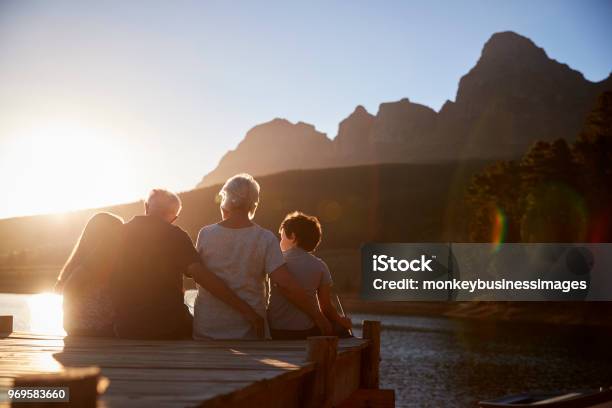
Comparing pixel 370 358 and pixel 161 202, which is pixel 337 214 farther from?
pixel 161 202

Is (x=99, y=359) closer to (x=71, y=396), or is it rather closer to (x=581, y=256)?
(x=71, y=396)

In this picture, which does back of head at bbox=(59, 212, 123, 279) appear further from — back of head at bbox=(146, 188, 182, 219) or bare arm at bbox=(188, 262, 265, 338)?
bare arm at bbox=(188, 262, 265, 338)

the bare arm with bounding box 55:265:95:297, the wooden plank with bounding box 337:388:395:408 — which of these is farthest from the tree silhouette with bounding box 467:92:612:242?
the bare arm with bounding box 55:265:95:297

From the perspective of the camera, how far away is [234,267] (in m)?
7.00

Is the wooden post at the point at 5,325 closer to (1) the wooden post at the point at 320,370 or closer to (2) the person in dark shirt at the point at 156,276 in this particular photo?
(2) the person in dark shirt at the point at 156,276

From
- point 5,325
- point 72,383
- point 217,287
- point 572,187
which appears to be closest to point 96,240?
point 217,287

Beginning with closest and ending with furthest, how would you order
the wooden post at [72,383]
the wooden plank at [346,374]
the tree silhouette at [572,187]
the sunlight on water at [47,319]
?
the wooden post at [72,383] < the wooden plank at [346,374] < the sunlight on water at [47,319] < the tree silhouette at [572,187]

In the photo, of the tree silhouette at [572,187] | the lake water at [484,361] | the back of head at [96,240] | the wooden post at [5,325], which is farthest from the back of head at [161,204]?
the tree silhouette at [572,187]

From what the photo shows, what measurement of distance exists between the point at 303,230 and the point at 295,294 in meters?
0.81

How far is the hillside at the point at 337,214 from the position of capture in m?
113

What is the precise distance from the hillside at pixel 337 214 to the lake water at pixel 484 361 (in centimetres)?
4484

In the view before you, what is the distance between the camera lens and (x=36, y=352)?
232 inches

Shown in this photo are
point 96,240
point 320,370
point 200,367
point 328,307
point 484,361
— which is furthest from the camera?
point 484,361

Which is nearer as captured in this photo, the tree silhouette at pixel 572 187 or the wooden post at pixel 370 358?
the wooden post at pixel 370 358
